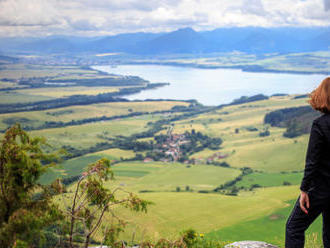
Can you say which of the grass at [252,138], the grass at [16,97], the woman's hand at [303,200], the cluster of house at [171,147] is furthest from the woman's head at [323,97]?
the grass at [16,97]

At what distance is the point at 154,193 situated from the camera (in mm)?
32500

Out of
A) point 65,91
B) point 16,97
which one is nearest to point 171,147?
point 16,97

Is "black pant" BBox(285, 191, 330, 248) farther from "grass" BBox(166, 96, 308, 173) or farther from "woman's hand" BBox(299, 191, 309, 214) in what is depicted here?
"grass" BBox(166, 96, 308, 173)

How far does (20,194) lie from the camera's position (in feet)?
13.0

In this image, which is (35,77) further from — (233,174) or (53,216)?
(53,216)

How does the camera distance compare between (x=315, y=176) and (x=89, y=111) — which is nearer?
(x=315, y=176)

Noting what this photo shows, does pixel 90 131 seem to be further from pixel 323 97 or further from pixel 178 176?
pixel 323 97

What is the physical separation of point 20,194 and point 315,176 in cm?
304

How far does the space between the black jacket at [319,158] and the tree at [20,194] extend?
2766 mm

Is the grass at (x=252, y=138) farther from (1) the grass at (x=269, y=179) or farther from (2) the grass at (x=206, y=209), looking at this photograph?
(2) the grass at (x=206, y=209)

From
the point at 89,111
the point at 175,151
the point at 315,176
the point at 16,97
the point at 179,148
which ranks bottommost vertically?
the point at 175,151

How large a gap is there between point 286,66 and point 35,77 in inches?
4512

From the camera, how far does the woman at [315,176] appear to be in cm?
318

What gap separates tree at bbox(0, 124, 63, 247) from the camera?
374cm
